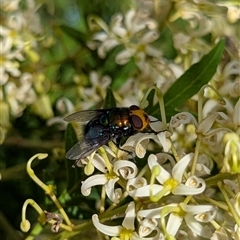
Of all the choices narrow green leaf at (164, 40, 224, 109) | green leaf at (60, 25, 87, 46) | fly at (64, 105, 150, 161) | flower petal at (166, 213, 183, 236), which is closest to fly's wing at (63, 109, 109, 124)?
fly at (64, 105, 150, 161)

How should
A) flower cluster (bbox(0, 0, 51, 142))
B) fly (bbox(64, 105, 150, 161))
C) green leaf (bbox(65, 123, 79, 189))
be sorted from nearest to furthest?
fly (bbox(64, 105, 150, 161)) < green leaf (bbox(65, 123, 79, 189)) < flower cluster (bbox(0, 0, 51, 142))

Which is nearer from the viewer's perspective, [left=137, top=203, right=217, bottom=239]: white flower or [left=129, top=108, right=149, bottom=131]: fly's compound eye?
[left=137, top=203, right=217, bottom=239]: white flower

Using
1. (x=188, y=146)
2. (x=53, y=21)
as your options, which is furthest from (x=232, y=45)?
(x=53, y=21)

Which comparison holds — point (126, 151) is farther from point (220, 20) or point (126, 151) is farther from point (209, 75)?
point (220, 20)

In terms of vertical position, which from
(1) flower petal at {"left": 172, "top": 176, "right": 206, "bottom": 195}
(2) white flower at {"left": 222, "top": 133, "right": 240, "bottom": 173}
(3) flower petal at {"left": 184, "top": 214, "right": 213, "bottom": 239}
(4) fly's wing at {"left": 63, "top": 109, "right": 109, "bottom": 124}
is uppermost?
(2) white flower at {"left": 222, "top": 133, "right": 240, "bottom": 173}

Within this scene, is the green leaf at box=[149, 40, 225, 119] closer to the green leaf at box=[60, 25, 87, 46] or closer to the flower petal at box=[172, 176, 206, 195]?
the flower petal at box=[172, 176, 206, 195]

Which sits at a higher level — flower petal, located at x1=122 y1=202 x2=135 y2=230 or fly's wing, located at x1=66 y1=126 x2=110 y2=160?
fly's wing, located at x1=66 y1=126 x2=110 y2=160

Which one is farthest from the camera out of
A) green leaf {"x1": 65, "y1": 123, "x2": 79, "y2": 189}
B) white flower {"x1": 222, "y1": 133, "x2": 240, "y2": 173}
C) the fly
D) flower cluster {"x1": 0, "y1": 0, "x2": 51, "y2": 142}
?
flower cluster {"x1": 0, "y1": 0, "x2": 51, "y2": 142}
